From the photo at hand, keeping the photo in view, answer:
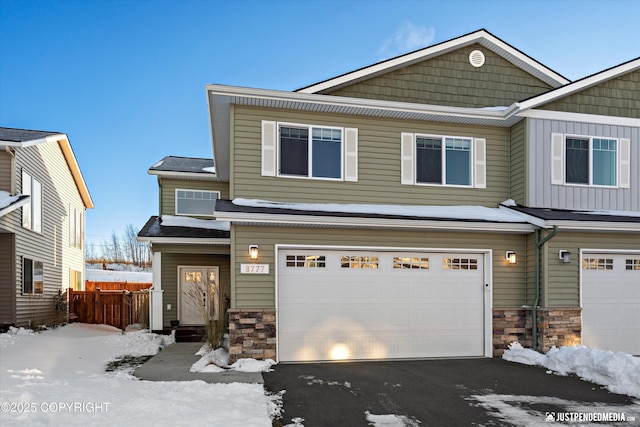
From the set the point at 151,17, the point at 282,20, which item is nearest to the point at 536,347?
the point at 282,20

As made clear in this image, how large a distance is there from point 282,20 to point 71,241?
13005 mm

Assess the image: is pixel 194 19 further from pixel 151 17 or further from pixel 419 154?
pixel 419 154

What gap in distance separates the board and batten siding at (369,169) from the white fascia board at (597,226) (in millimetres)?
1519

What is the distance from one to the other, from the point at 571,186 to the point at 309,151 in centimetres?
568

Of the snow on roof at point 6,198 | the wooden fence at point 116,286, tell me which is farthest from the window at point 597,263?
the wooden fence at point 116,286

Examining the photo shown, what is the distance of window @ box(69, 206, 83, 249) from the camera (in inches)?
731

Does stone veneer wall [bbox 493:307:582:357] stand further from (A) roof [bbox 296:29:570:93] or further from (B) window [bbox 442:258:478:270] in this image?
(A) roof [bbox 296:29:570:93]

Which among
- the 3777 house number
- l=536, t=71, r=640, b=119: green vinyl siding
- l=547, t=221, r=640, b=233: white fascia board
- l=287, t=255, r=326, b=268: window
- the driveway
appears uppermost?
l=536, t=71, r=640, b=119: green vinyl siding

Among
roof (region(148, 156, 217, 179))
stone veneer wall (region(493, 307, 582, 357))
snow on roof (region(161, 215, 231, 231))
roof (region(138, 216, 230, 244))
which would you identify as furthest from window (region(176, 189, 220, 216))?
stone veneer wall (region(493, 307, 582, 357))

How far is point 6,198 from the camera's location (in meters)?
11.6

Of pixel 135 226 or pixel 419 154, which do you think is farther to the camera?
pixel 135 226

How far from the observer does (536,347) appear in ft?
29.6

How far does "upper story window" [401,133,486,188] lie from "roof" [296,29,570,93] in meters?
2.13

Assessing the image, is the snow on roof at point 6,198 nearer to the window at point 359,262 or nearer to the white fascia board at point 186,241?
the white fascia board at point 186,241
